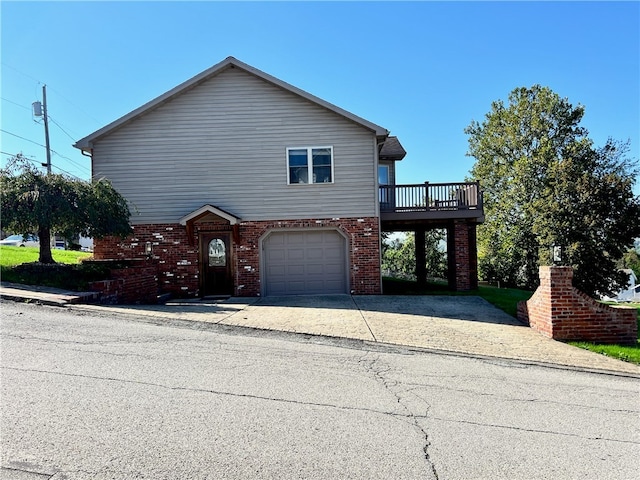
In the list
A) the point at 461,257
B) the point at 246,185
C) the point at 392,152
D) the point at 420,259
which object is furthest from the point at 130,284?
the point at 420,259

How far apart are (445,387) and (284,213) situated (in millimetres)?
10447

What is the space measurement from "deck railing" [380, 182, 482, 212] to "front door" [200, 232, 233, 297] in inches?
226

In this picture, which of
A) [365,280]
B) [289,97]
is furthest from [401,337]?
[289,97]

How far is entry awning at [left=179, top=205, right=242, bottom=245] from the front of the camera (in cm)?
1494

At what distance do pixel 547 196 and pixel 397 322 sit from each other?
15231mm

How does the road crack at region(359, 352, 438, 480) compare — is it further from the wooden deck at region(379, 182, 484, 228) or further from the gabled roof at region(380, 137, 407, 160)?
the gabled roof at region(380, 137, 407, 160)

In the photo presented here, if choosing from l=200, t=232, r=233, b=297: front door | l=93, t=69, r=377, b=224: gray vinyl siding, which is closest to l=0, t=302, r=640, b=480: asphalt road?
l=200, t=232, r=233, b=297: front door

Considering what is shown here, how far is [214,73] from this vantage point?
15.6 m

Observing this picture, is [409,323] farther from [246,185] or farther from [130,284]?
[246,185]

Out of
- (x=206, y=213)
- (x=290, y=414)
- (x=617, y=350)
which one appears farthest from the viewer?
(x=206, y=213)

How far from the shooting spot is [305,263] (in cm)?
1588

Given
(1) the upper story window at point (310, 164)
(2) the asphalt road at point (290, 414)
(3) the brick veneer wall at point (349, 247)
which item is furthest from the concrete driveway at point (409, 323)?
(1) the upper story window at point (310, 164)

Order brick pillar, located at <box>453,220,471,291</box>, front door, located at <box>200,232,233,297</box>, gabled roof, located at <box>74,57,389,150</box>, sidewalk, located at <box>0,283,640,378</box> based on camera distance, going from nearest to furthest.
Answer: sidewalk, located at <box>0,283,640,378</box>, gabled roof, located at <box>74,57,389,150</box>, front door, located at <box>200,232,233,297</box>, brick pillar, located at <box>453,220,471,291</box>

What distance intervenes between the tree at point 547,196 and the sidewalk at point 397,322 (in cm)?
874
